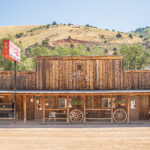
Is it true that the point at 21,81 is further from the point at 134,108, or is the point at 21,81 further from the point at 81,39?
the point at 81,39

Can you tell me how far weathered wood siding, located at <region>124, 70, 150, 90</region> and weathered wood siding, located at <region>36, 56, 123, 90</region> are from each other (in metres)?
0.62

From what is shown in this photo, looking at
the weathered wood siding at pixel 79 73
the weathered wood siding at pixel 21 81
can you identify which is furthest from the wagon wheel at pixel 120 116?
the weathered wood siding at pixel 21 81

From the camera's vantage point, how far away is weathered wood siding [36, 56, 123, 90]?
19.0 metres

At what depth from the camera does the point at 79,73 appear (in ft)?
62.6

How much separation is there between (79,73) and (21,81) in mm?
6015

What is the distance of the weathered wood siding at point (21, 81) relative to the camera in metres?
19.2

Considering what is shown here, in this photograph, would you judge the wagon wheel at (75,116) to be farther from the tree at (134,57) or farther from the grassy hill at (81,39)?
the grassy hill at (81,39)
